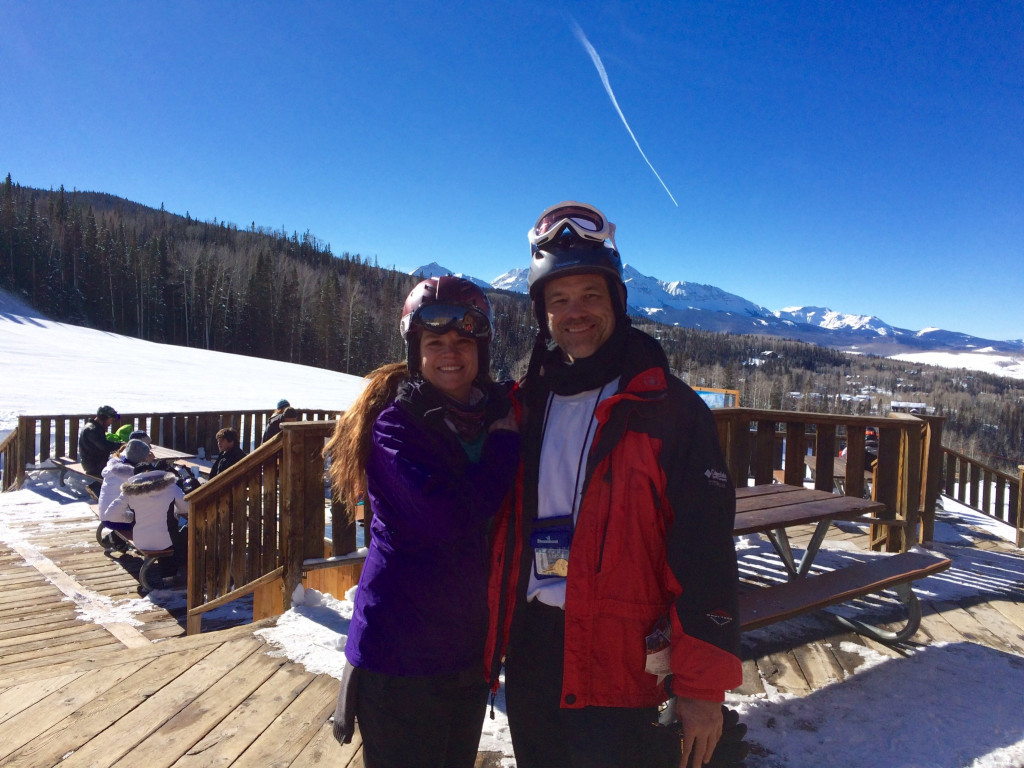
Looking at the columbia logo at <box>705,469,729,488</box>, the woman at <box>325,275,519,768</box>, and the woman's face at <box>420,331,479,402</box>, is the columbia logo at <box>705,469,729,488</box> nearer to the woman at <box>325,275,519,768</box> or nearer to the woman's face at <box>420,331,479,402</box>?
the woman at <box>325,275,519,768</box>

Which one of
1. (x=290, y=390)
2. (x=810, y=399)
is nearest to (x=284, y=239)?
(x=290, y=390)

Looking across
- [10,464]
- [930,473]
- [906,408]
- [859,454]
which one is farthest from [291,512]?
[906,408]

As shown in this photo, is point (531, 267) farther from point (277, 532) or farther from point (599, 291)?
point (277, 532)

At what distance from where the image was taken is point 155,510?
582 centimetres

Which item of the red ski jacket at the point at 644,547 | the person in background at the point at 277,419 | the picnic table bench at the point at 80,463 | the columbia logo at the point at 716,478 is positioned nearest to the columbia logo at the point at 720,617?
the red ski jacket at the point at 644,547

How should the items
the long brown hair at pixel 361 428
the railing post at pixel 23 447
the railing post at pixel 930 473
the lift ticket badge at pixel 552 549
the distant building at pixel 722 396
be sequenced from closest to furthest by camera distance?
the lift ticket badge at pixel 552 549
the long brown hair at pixel 361 428
the railing post at pixel 930 473
the distant building at pixel 722 396
the railing post at pixel 23 447

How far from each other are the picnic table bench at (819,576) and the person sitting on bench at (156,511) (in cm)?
554

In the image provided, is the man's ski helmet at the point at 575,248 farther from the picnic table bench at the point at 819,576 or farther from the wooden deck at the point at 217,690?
the wooden deck at the point at 217,690

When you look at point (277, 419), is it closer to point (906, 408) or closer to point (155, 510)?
point (155, 510)

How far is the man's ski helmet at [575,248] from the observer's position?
158cm

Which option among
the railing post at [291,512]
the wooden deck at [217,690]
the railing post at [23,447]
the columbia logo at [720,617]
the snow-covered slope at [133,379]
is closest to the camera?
the columbia logo at [720,617]

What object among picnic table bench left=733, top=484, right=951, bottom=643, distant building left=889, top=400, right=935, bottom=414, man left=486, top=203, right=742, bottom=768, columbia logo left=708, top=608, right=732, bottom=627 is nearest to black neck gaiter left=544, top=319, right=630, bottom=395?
man left=486, top=203, right=742, bottom=768

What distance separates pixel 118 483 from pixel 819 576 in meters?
7.03

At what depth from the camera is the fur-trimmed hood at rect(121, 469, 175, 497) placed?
5754 millimetres
